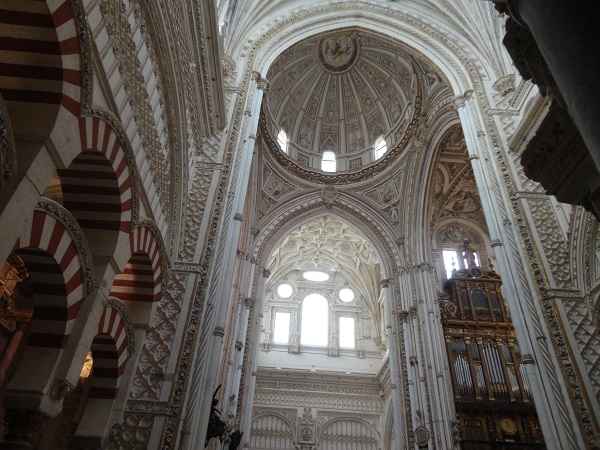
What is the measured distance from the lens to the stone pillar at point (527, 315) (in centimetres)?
698

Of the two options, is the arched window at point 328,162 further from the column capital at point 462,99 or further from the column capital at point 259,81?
the column capital at point 462,99

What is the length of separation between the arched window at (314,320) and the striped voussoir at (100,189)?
19008 millimetres

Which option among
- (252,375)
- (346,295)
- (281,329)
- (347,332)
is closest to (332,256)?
(346,295)

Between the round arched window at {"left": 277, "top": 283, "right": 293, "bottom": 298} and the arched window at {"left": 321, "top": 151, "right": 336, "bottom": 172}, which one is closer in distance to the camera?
the arched window at {"left": 321, "top": 151, "right": 336, "bottom": 172}

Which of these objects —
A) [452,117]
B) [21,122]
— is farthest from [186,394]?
[452,117]

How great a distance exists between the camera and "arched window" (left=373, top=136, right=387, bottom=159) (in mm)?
18672

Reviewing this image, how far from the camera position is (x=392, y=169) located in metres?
17.8

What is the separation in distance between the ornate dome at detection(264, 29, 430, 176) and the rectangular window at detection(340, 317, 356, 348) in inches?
363

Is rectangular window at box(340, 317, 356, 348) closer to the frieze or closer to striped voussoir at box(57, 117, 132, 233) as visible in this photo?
the frieze

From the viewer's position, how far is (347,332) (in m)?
23.8

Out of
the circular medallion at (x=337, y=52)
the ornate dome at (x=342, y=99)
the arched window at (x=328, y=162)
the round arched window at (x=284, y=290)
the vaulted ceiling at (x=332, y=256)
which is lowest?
the round arched window at (x=284, y=290)

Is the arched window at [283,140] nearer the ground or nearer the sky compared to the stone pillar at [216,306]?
nearer the sky

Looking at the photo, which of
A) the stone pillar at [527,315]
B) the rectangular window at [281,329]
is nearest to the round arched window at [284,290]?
the rectangular window at [281,329]

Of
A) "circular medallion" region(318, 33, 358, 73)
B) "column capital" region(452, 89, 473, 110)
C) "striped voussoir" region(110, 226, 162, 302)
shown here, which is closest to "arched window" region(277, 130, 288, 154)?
"circular medallion" region(318, 33, 358, 73)
